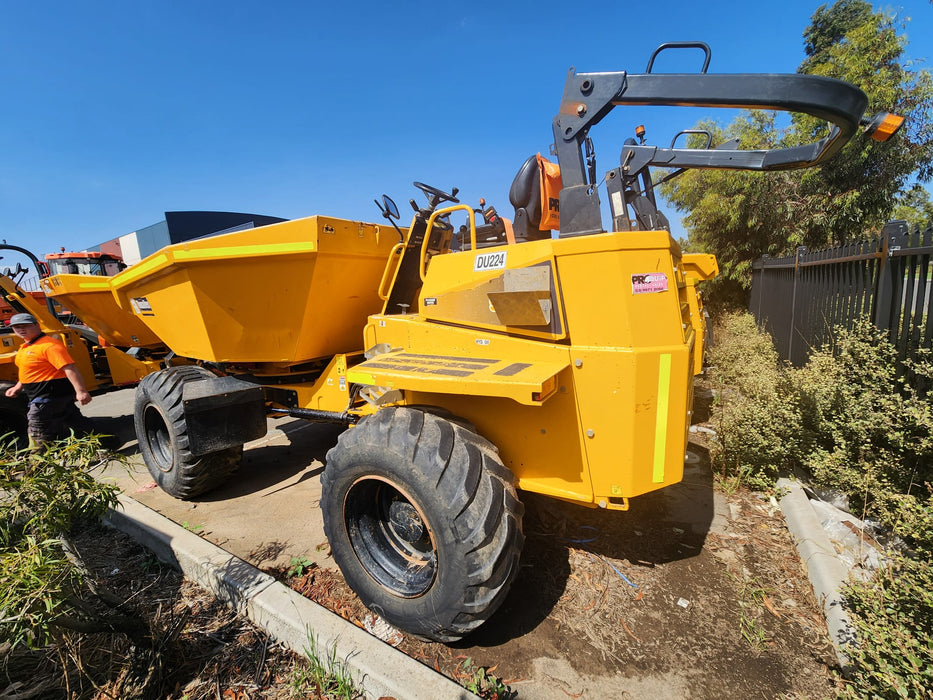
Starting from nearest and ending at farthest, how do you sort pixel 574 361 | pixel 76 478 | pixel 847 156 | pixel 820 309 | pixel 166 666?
pixel 76 478 → pixel 166 666 → pixel 574 361 → pixel 820 309 → pixel 847 156

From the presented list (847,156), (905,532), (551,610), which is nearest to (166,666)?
(551,610)

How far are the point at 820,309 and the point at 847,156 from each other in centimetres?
530

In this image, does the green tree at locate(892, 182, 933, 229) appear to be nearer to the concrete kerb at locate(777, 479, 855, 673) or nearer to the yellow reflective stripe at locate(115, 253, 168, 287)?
the concrete kerb at locate(777, 479, 855, 673)

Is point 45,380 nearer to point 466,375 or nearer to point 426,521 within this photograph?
point 426,521

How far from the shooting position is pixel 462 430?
2275mm

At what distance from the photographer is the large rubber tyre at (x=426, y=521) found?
2.05 m

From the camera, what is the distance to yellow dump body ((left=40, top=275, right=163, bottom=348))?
474 centimetres

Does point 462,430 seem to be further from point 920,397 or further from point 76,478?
point 920,397

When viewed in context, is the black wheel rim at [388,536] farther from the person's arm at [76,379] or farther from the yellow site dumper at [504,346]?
the person's arm at [76,379]

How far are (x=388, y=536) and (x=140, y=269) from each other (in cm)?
323

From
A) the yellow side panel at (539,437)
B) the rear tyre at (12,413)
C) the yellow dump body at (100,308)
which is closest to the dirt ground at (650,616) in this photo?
the yellow side panel at (539,437)

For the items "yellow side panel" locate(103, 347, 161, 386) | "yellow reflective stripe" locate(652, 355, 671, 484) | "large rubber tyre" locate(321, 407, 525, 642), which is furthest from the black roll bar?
"yellow side panel" locate(103, 347, 161, 386)

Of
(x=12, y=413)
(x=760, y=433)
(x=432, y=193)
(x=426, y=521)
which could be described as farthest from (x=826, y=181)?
(x=12, y=413)

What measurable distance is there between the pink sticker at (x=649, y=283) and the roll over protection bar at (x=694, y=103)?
0.40m
